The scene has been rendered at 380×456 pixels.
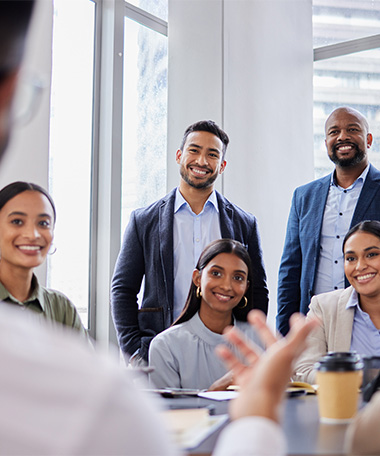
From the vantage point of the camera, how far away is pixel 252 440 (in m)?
0.71

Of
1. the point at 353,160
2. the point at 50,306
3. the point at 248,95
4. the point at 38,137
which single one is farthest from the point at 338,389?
the point at 248,95

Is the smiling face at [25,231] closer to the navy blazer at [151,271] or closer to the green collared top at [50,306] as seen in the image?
the green collared top at [50,306]

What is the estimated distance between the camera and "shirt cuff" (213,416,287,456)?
70 centimetres

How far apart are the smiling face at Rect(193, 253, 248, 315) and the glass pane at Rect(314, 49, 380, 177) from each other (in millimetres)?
2866

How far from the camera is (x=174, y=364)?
243cm

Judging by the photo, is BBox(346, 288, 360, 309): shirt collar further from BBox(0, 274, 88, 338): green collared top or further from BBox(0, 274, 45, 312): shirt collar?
BBox(0, 274, 45, 312): shirt collar

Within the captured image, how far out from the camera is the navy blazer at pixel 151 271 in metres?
3.18

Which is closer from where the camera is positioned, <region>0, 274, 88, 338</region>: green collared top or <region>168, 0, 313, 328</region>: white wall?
<region>0, 274, 88, 338</region>: green collared top

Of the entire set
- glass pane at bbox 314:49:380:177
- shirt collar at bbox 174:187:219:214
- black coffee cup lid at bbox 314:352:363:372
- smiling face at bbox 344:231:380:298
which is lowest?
black coffee cup lid at bbox 314:352:363:372

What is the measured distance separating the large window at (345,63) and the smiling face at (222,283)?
287cm

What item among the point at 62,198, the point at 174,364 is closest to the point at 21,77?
the point at 174,364

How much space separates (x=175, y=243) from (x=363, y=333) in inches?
Answer: 44.3

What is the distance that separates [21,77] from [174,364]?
202cm

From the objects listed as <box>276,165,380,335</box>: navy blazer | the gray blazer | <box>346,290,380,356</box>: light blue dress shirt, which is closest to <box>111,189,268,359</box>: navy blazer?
<box>276,165,380,335</box>: navy blazer
